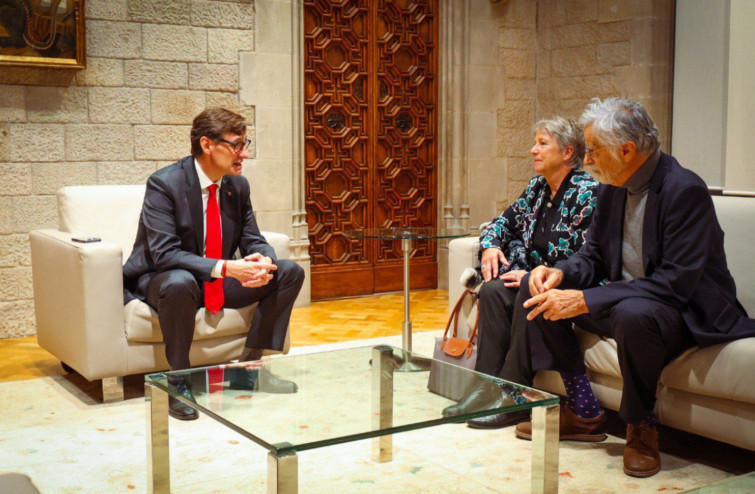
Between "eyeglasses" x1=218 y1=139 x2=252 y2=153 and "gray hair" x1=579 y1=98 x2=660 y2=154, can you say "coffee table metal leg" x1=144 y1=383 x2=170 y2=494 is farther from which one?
"gray hair" x1=579 y1=98 x2=660 y2=154

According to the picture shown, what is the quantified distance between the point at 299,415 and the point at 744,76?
14.5 feet

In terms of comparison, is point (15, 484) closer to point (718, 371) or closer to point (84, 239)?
point (718, 371)

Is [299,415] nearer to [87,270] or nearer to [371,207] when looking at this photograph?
[87,270]

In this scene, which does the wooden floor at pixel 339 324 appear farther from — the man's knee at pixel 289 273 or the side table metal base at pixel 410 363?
the side table metal base at pixel 410 363

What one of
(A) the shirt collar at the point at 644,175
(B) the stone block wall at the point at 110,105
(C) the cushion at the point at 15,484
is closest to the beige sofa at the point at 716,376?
(A) the shirt collar at the point at 644,175

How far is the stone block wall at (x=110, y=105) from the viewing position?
505 centimetres

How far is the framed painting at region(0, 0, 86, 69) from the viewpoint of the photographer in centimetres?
488

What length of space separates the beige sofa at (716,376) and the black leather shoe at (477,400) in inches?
28.6

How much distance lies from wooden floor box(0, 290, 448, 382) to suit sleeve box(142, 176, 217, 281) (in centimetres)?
102

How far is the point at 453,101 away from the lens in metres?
6.74

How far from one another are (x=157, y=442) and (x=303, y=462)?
664 millimetres

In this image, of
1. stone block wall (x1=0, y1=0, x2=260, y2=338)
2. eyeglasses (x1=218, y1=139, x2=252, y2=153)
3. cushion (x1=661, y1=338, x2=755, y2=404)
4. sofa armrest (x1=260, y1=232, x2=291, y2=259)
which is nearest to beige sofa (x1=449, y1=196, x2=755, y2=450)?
cushion (x1=661, y1=338, x2=755, y2=404)

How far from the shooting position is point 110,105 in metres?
5.31

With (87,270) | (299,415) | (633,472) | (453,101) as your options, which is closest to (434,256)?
(453,101)
